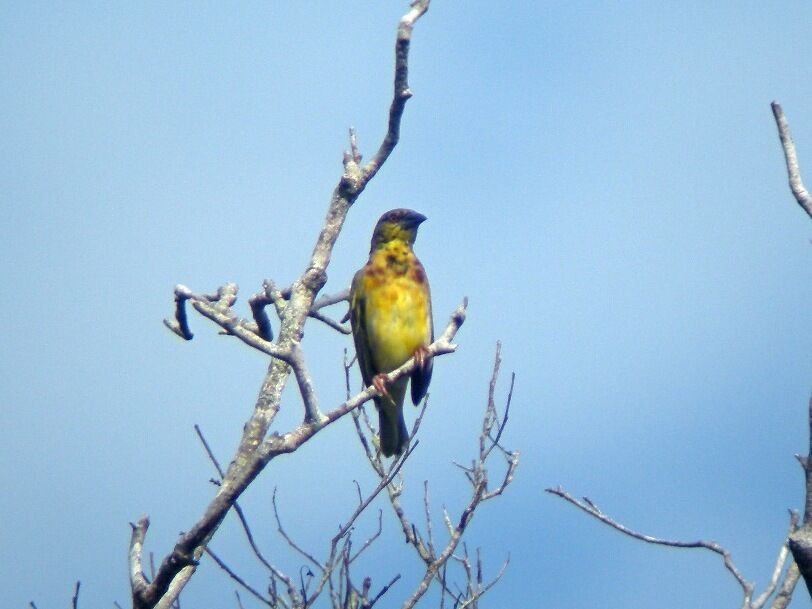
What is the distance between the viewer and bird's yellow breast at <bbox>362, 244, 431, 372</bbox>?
8414 mm

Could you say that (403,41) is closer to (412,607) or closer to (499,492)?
(412,607)

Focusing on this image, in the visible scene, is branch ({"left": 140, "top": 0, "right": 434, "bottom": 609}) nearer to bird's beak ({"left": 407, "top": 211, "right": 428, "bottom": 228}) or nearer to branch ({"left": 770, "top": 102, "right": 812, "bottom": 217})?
branch ({"left": 770, "top": 102, "right": 812, "bottom": 217})

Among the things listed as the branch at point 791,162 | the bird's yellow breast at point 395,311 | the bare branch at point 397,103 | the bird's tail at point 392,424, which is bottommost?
the branch at point 791,162

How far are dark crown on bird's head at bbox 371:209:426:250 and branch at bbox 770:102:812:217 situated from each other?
4848 mm

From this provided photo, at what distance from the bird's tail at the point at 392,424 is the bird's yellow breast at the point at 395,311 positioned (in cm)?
23

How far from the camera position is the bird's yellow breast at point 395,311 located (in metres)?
8.41

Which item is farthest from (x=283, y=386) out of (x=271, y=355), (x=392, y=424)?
(x=392, y=424)

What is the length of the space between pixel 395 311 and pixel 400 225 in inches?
25.7

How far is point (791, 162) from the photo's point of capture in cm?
383

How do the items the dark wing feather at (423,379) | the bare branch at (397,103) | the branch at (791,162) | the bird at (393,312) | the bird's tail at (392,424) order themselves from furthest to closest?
the dark wing feather at (423,379) < the bird at (393,312) < the bird's tail at (392,424) < the bare branch at (397,103) < the branch at (791,162)

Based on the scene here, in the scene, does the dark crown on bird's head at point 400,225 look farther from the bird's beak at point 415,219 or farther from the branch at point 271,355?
the branch at point 271,355

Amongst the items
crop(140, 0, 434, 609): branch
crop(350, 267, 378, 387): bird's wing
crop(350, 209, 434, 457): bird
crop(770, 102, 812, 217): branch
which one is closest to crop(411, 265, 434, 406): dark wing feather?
crop(350, 209, 434, 457): bird

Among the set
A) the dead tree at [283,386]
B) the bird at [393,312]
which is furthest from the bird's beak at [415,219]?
the dead tree at [283,386]

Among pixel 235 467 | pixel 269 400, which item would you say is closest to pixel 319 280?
pixel 269 400
